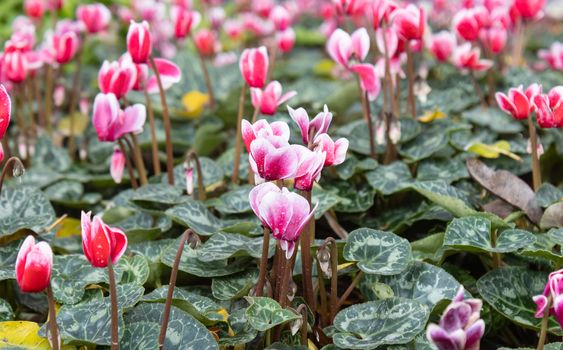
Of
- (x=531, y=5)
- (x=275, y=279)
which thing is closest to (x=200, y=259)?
(x=275, y=279)

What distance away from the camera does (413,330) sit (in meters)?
1.67

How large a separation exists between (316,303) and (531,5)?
1.68 metres

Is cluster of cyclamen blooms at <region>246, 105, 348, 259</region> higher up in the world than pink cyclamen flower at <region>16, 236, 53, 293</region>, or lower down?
higher up

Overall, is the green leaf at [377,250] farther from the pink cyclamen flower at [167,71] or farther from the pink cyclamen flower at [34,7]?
the pink cyclamen flower at [34,7]

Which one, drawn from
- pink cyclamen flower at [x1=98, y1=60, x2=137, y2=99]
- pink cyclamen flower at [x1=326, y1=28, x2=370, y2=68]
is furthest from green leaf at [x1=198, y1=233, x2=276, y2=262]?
pink cyclamen flower at [x1=326, y1=28, x2=370, y2=68]

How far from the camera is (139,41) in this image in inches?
91.0

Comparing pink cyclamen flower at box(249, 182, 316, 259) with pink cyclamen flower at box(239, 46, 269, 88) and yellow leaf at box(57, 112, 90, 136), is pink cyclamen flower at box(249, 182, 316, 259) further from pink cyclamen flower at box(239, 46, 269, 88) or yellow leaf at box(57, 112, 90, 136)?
yellow leaf at box(57, 112, 90, 136)

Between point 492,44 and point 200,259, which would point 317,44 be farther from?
point 200,259

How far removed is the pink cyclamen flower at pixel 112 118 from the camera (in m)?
2.21

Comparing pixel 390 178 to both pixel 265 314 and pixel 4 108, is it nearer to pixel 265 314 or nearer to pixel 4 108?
pixel 265 314

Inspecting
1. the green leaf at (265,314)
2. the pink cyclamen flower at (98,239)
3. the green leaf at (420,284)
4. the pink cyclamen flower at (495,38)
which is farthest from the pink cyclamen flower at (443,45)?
the pink cyclamen flower at (98,239)

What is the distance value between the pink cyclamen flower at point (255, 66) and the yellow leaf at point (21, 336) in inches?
38.1

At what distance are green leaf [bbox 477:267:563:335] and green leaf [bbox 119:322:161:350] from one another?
2.65ft

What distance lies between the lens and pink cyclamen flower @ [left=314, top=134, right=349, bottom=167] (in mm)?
1654
